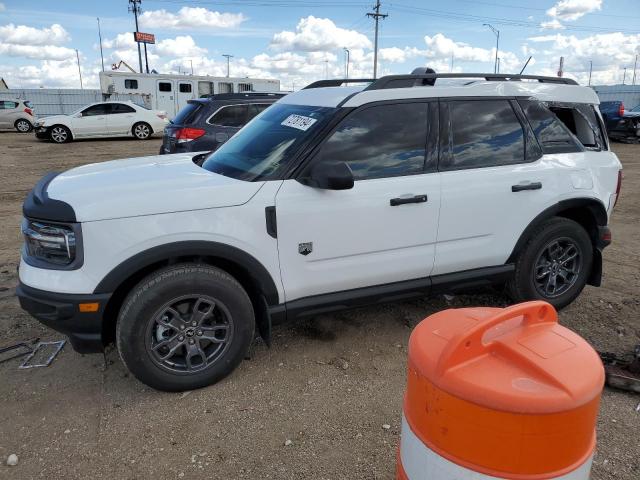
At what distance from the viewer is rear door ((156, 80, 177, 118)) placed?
2575 centimetres

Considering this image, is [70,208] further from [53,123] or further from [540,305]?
[53,123]

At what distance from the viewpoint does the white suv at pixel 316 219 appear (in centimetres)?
284

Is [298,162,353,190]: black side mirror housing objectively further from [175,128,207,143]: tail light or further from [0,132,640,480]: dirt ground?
[175,128,207,143]: tail light

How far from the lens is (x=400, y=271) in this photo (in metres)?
3.47

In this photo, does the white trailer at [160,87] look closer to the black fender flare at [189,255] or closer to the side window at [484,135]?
the side window at [484,135]

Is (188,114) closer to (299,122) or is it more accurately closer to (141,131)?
(299,122)

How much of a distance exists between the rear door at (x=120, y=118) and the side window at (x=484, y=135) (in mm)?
17812

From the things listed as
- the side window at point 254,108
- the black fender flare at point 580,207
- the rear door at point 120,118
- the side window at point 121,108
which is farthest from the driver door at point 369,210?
the side window at point 121,108

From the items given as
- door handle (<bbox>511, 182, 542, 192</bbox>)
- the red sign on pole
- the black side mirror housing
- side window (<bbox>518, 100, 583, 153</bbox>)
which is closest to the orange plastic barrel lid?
the black side mirror housing

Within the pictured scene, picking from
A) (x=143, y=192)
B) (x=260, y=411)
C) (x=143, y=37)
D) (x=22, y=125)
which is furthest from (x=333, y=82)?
(x=143, y=37)

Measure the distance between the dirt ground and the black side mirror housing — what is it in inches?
49.9

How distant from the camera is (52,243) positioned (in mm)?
2816

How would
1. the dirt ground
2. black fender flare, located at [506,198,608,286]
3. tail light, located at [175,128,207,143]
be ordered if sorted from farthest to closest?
tail light, located at [175,128,207,143] → black fender flare, located at [506,198,608,286] → the dirt ground

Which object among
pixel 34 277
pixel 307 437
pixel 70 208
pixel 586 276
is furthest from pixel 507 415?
pixel 586 276
